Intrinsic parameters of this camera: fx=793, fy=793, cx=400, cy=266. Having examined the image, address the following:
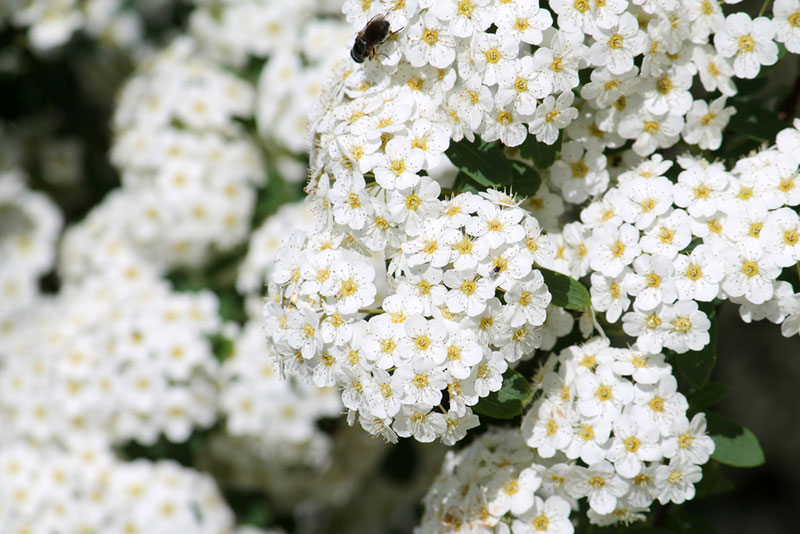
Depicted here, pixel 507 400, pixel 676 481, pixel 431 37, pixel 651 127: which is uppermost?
pixel 431 37

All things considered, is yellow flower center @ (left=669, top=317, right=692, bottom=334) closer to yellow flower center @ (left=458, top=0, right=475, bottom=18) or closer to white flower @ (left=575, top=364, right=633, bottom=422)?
white flower @ (left=575, top=364, right=633, bottom=422)

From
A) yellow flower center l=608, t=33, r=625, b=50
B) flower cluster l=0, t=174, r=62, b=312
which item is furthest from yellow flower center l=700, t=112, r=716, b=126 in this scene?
flower cluster l=0, t=174, r=62, b=312

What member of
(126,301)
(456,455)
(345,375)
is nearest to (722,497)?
(456,455)

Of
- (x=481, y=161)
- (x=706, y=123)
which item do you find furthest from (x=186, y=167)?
(x=706, y=123)

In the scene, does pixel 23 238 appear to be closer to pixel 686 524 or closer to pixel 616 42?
pixel 616 42

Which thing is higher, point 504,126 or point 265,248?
point 504,126

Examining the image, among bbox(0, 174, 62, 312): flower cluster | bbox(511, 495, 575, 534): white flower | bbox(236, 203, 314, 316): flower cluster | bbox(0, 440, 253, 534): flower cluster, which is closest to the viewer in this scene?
bbox(511, 495, 575, 534): white flower

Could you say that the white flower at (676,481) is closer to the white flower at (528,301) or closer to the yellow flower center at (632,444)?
the yellow flower center at (632,444)
